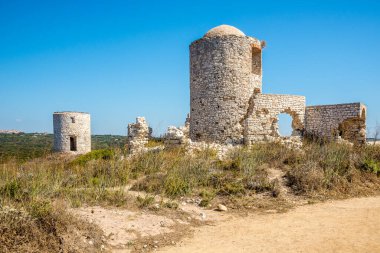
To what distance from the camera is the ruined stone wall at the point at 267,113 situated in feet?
45.4

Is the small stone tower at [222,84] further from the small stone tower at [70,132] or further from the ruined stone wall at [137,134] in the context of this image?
the small stone tower at [70,132]

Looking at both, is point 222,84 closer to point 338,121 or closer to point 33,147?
point 338,121

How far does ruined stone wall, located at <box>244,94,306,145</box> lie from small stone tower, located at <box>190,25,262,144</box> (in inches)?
15.6

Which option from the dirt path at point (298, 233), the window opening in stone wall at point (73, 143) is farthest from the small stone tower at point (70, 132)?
the dirt path at point (298, 233)

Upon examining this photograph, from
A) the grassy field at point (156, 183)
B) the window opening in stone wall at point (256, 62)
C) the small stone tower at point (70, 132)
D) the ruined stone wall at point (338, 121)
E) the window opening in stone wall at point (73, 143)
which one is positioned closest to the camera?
the grassy field at point (156, 183)

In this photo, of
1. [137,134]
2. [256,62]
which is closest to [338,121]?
[256,62]

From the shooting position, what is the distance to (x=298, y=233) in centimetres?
544

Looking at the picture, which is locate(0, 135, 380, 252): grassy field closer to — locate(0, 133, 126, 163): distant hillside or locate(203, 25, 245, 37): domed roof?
locate(0, 133, 126, 163): distant hillside

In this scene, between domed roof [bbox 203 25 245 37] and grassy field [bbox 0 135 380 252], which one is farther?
domed roof [bbox 203 25 245 37]

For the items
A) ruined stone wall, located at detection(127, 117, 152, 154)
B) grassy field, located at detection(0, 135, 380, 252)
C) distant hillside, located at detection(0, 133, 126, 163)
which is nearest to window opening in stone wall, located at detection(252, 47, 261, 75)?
grassy field, located at detection(0, 135, 380, 252)

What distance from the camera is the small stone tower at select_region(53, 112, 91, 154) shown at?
2659cm

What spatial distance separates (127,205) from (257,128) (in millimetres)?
8698

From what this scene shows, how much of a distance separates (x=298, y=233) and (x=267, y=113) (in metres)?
9.36

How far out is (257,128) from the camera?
45.8 feet
